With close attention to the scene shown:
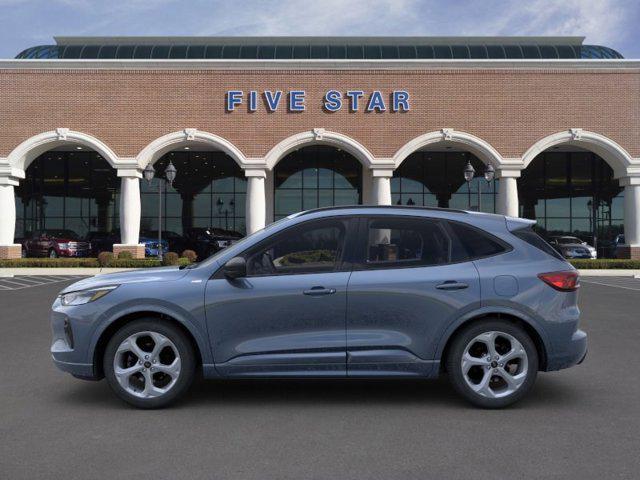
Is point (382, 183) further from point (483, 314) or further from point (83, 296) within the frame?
point (83, 296)

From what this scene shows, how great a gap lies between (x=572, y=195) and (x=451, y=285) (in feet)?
115

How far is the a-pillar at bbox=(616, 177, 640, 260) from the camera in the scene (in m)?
28.6

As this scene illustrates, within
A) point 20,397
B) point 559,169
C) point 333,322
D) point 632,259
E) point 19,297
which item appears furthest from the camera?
point 559,169

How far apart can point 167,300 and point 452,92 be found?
85.7 ft

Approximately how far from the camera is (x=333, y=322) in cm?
497

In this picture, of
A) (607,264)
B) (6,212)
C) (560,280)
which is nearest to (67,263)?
(6,212)

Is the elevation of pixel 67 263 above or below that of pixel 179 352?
above

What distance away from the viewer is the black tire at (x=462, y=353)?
5012mm

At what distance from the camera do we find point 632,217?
94.7 ft

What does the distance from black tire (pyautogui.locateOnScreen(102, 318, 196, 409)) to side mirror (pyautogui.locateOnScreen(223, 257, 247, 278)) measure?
2.27ft

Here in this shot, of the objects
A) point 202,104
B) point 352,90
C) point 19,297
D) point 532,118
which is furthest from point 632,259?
point 19,297

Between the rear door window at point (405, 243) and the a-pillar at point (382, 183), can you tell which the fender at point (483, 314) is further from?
the a-pillar at point (382, 183)

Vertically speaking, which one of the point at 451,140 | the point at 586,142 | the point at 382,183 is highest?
the point at 451,140

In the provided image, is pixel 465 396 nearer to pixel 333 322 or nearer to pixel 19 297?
pixel 333 322
